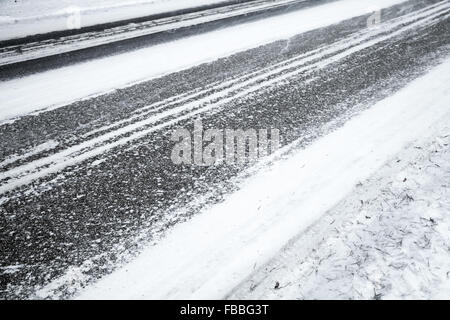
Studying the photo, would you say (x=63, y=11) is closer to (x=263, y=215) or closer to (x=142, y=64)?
(x=142, y=64)

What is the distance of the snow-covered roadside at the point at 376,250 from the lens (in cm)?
246

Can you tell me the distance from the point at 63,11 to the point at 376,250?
10.7m

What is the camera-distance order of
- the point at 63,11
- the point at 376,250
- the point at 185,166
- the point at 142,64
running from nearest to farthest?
the point at 376,250 → the point at 185,166 → the point at 142,64 → the point at 63,11

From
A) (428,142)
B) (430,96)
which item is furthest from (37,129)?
(430,96)

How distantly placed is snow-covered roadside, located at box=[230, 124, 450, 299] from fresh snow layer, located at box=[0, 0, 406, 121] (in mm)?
4148

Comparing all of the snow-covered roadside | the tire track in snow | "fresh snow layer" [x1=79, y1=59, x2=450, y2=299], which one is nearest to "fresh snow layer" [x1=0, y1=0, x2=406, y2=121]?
the tire track in snow

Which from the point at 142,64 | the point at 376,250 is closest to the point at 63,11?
the point at 142,64

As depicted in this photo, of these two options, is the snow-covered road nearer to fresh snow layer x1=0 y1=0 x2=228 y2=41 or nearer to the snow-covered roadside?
the snow-covered roadside

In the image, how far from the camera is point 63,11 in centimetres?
994

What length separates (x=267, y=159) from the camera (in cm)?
385

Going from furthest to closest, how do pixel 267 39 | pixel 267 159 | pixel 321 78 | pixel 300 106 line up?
pixel 267 39 → pixel 321 78 → pixel 300 106 → pixel 267 159

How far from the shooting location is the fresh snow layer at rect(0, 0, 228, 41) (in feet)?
28.1
